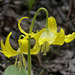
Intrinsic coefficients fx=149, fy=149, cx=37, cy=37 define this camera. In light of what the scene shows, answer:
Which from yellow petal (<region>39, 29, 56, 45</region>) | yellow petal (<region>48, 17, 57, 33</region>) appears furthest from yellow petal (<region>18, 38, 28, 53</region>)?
yellow petal (<region>48, 17, 57, 33</region>)

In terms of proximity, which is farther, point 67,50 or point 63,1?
point 63,1

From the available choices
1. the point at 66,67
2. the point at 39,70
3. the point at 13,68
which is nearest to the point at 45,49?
the point at 13,68

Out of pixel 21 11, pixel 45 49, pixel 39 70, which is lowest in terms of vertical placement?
pixel 39 70

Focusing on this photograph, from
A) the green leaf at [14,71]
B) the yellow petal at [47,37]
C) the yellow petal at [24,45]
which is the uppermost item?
the yellow petal at [47,37]

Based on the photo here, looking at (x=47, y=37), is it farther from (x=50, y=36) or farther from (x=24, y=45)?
(x=24, y=45)

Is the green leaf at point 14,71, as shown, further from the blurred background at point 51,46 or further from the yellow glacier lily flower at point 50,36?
the blurred background at point 51,46

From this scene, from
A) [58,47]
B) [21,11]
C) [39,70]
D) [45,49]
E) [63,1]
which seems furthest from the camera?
[63,1]

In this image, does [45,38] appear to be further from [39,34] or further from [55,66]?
[55,66]

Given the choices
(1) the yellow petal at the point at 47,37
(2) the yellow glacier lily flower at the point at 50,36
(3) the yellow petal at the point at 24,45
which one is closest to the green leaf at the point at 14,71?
(3) the yellow petal at the point at 24,45

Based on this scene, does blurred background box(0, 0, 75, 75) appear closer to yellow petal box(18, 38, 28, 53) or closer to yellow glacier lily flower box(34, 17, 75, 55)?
yellow petal box(18, 38, 28, 53)

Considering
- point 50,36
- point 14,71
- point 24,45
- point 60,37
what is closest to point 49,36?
point 50,36

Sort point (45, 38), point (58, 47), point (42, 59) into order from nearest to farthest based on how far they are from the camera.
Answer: point (45, 38) → point (42, 59) → point (58, 47)
